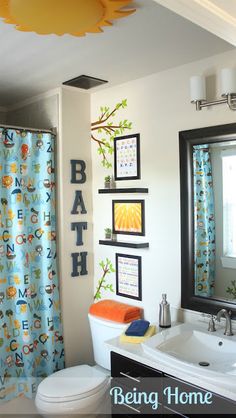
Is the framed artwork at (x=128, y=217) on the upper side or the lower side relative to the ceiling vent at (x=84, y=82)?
lower

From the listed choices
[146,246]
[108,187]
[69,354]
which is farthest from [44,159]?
[69,354]

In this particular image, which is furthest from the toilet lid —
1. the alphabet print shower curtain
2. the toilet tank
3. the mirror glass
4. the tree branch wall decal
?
the tree branch wall decal

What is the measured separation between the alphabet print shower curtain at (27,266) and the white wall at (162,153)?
1.87ft

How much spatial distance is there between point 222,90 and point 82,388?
1.92 m

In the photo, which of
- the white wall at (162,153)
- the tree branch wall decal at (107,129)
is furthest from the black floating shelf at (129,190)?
Result: the tree branch wall decal at (107,129)

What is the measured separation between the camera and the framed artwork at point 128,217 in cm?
265

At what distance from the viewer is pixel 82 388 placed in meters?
2.31

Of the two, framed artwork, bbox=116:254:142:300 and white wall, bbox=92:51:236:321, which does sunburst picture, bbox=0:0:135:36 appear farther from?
framed artwork, bbox=116:254:142:300

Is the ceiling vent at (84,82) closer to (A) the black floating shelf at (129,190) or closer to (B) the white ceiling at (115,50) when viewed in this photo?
(B) the white ceiling at (115,50)

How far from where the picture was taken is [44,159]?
2795 mm

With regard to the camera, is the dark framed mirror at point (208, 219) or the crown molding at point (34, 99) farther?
the crown molding at point (34, 99)

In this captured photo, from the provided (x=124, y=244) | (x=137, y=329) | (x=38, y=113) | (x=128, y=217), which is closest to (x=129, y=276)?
(x=124, y=244)

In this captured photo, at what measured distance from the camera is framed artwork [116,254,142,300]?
268cm

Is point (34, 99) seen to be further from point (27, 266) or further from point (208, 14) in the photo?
point (208, 14)
